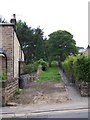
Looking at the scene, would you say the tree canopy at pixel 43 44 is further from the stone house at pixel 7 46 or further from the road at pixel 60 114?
the road at pixel 60 114

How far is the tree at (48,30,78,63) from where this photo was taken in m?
75.6

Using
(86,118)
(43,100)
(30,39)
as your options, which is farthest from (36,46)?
(86,118)

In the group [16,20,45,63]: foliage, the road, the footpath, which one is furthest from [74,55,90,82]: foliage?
[16,20,45,63]: foliage

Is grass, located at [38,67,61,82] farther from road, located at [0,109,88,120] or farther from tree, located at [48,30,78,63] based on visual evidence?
tree, located at [48,30,78,63]

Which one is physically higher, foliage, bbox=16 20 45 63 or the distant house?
foliage, bbox=16 20 45 63

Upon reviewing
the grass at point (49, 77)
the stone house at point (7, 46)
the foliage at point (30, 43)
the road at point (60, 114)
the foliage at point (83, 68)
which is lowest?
the road at point (60, 114)

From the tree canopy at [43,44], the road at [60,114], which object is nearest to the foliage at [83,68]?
the road at [60,114]

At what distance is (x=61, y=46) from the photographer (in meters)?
77.6

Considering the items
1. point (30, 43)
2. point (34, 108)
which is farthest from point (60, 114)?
point (30, 43)

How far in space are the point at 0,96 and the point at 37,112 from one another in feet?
8.32

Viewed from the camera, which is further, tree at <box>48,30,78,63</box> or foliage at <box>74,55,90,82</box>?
tree at <box>48,30,78,63</box>

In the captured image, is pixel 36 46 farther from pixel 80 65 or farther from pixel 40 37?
pixel 80 65

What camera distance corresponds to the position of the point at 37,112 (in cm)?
1151

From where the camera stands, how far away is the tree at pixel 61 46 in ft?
248
